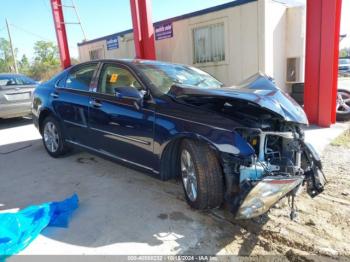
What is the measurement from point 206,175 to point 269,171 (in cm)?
57

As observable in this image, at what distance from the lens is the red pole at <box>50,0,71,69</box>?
12172 millimetres

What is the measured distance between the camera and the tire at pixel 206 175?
9.72 ft

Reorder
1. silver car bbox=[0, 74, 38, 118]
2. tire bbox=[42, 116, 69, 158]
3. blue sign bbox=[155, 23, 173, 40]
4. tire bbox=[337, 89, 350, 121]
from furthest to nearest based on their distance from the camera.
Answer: blue sign bbox=[155, 23, 173, 40] < silver car bbox=[0, 74, 38, 118] < tire bbox=[337, 89, 350, 121] < tire bbox=[42, 116, 69, 158]

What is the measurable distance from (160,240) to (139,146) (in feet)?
3.80

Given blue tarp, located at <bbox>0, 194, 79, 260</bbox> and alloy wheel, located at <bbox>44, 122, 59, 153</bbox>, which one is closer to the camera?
blue tarp, located at <bbox>0, 194, 79, 260</bbox>

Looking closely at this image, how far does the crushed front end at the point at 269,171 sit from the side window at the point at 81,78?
98.4 inches

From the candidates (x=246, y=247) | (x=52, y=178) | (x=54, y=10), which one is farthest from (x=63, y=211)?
(x=54, y=10)

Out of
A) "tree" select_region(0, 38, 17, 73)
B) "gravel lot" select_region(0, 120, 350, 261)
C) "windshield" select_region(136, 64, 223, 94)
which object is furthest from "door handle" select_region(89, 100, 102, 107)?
"tree" select_region(0, 38, 17, 73)

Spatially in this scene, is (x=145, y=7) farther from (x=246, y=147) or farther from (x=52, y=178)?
(x=246, y=147)

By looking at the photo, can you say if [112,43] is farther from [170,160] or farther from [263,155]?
[263,155]

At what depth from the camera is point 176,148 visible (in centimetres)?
338

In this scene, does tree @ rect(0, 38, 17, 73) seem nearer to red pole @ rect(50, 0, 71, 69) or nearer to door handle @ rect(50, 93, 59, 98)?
red pole @ rect(50, 0, 71, 69)

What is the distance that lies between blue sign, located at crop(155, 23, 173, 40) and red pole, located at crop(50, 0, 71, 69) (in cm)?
404

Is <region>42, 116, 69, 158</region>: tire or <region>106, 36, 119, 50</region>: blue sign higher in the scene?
<region>106, 36, 119, 50</region>: blue sign
